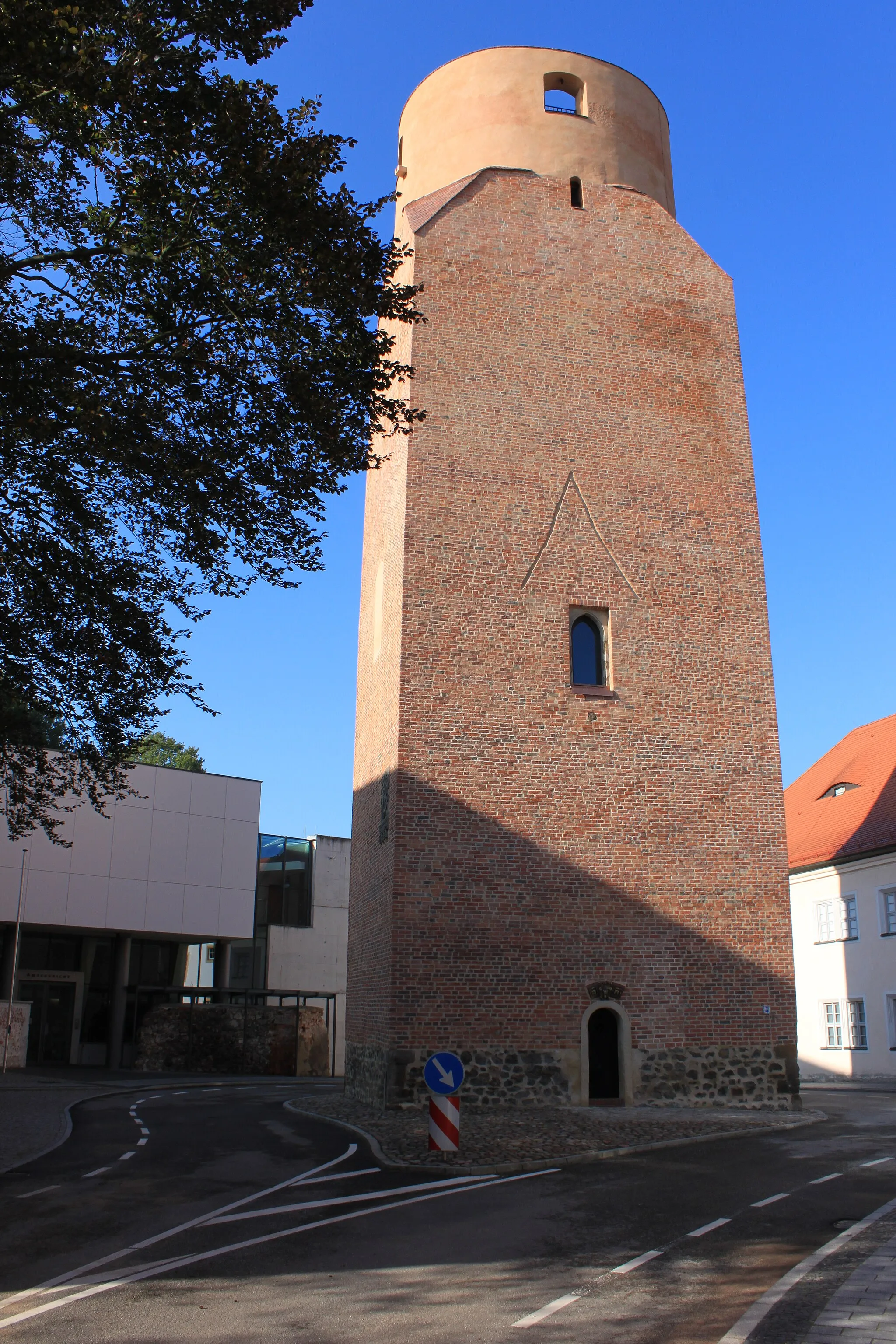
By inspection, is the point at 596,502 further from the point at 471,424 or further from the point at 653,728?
the point at 653,728

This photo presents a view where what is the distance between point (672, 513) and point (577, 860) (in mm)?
6442

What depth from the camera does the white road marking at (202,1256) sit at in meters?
6.09

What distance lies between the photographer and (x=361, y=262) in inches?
387

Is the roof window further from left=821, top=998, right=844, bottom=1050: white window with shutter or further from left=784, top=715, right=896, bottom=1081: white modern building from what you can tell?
left=821, top=998, right=844, bottom=1050: white window with shutter

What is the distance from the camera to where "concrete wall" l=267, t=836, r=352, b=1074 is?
125ft

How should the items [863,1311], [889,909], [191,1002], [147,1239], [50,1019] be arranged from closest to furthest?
[863,1311] → [147,1239] → [889,909] → [50,1019] → [191,1002]

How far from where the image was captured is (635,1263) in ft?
23.2

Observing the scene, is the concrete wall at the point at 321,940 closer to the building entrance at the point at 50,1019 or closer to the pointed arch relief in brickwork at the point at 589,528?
the building entrance at the point at 50,1019

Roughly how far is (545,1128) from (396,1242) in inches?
263

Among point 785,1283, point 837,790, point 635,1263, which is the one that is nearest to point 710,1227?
point 635,1263

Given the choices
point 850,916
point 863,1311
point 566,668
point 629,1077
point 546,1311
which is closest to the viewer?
point 863,1311

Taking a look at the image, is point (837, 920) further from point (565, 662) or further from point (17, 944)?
point (17, 944)

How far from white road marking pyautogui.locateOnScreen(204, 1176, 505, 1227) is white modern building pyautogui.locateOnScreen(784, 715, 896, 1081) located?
66.2 ft

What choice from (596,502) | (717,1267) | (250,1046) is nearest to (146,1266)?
(717,1267)
